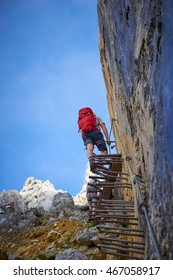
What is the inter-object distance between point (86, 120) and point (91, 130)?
419 millimetres

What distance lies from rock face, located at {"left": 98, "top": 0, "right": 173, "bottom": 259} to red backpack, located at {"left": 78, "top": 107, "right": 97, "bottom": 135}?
381 cm

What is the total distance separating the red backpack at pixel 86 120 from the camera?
1129 cm

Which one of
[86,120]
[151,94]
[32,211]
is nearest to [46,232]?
[86,120]

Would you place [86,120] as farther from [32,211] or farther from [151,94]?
[32,211]

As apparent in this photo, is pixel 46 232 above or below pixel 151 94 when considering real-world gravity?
below

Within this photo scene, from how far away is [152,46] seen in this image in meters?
4.79

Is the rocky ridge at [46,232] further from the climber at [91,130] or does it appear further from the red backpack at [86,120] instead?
the red backpack at [86,120]

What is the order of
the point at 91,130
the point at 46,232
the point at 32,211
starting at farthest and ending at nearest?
the point at 32,211 < the point at 46,232 < the point at 91,130

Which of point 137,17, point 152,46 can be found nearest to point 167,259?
point 152,46

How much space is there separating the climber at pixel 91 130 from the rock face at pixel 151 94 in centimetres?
379

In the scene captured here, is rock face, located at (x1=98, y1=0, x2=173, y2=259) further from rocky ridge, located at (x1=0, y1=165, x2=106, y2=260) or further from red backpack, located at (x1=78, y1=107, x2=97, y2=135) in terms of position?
red backpack, located at (x1=78, y1=107, x2=97, y2=135)

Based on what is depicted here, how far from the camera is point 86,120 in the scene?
449 inches
